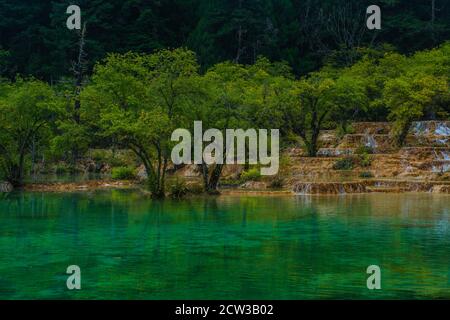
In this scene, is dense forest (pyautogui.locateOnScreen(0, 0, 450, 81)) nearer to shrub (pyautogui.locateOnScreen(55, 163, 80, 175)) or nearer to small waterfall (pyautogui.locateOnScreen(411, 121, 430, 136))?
shrub (pyautogui.locateOnScreen(55, 163, 80, 175))

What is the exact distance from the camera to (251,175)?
39.3 meters

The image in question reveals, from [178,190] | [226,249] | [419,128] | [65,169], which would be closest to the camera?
[226,249]

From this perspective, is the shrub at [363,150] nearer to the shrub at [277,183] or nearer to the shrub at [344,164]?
the shrub at [344,164]

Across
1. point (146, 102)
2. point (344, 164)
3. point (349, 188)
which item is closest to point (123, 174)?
point (146, 102)

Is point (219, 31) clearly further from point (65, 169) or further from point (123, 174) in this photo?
point (123, 174)

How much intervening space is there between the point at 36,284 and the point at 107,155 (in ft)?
136

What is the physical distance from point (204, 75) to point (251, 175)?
882 cm

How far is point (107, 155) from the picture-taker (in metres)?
54.5

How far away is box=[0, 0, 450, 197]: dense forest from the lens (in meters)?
34.2

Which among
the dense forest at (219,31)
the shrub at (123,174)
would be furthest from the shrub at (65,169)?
the dense forest at (219,31)

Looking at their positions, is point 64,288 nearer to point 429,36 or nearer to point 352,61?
point 352,61

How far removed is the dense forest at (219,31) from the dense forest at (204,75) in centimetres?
14

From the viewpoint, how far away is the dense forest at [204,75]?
34.2m
